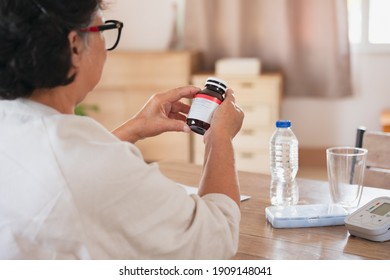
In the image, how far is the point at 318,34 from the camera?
3.94m

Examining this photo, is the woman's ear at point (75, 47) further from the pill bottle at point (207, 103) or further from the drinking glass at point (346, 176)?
the drinking glass at point (346, 176)

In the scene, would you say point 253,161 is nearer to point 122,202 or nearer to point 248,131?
point 248,131

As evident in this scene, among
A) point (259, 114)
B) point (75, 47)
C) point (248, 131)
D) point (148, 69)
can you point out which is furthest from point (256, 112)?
point (75, 47)

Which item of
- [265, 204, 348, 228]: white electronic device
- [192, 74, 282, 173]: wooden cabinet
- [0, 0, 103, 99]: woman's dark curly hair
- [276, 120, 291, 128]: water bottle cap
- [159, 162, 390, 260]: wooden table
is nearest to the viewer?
[0, 0, 103, 99]: woman's dark curly hair

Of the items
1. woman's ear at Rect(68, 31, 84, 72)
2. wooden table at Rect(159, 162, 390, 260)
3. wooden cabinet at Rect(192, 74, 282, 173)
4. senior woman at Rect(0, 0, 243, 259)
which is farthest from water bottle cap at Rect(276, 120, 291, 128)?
wooden cabinet at Rect(192, 74, 282, 173)

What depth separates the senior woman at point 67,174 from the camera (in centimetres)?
93

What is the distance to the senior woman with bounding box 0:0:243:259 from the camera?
36.6 inches

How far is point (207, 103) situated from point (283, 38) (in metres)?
2.82

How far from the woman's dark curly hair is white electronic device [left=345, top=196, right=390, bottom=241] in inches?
23.7

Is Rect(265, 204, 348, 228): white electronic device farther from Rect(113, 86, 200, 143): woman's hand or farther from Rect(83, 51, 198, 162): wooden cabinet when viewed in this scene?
Rect(83, 51, 198, 162): wooden cabinet

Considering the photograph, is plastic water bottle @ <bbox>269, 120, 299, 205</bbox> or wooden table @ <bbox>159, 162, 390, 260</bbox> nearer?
wooden table @ <bbox>159, 162, 390, 260</bbox>

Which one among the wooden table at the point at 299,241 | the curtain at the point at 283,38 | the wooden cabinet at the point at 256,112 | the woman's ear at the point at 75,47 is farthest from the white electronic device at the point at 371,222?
the curtain at the point at 283,38

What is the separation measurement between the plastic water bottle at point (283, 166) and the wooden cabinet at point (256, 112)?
81.5 inches

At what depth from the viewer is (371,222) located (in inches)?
48.4
